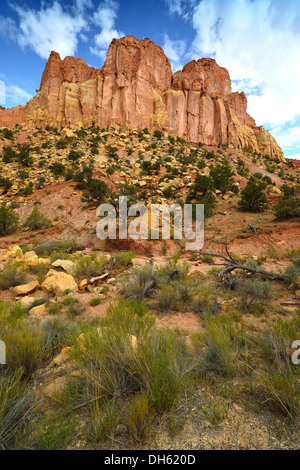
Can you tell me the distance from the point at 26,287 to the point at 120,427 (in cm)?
474

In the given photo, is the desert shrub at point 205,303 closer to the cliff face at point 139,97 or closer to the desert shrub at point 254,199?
the desert shrub at point 254,199

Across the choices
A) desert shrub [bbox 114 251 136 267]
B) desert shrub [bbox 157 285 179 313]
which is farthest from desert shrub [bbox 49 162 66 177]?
desert shrub [bbox 157 285 179 313]

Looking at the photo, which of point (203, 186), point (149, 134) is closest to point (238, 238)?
point (203, 186)

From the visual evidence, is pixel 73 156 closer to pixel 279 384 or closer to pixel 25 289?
pixel 25 289

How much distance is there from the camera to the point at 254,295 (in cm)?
413

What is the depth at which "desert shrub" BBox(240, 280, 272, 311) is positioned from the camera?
395 centimetres

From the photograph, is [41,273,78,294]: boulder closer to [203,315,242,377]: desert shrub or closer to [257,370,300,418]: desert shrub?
[203,315,242,377]: desert shrub

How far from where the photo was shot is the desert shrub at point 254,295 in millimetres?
3947

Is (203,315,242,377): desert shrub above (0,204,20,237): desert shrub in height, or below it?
below

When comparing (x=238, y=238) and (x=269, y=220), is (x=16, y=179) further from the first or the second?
(x=269, y=220)

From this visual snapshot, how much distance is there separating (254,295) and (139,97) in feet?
132

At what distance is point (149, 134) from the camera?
105 ft

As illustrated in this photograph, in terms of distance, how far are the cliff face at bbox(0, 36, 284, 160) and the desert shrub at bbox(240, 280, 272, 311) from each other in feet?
117
